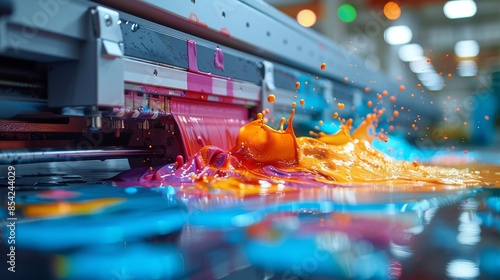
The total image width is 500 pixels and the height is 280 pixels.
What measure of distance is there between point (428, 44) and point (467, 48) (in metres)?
1.52

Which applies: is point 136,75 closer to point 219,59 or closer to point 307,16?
point 219,59

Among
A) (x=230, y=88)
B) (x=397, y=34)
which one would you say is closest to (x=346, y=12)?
(x=397, y=34)

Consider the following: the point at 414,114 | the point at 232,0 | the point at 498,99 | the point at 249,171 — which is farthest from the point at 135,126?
the point at 498,99

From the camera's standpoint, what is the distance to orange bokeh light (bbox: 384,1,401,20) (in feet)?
22.5

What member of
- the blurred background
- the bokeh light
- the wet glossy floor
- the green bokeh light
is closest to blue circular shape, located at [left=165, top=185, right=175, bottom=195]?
the wet glossy floor

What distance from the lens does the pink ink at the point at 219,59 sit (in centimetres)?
175

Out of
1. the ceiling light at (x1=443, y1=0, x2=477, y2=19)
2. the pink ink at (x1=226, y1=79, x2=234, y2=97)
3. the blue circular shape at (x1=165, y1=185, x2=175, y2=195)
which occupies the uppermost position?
the ceiling light at (x1=443, y1=0, x2=477, y2=19)

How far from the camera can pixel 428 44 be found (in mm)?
10414

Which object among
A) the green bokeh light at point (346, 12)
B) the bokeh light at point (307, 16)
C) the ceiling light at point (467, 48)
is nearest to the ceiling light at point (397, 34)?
the bokeh light at point (307, 16)

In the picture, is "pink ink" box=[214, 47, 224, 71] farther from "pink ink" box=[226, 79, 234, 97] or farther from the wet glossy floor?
the wet glossy floor

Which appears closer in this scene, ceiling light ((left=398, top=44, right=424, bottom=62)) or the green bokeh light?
the green bokeh light

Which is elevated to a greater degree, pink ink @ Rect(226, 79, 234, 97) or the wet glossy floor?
pink ink @ Rect(226, 79, 234, 97)

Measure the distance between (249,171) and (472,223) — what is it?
74 centimetres

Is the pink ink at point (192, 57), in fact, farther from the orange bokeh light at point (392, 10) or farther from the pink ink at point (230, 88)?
the orange bokeh light at point (392, 10)
